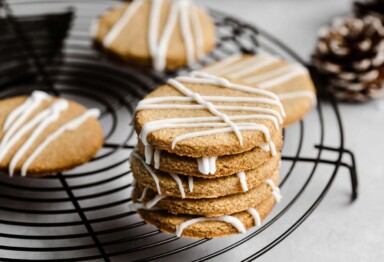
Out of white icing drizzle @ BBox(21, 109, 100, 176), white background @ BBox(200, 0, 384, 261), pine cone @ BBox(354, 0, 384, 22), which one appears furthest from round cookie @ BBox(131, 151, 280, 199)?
pine cone @ BBox(354, 0, 384, 22)

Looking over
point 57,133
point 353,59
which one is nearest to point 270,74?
point 353,59

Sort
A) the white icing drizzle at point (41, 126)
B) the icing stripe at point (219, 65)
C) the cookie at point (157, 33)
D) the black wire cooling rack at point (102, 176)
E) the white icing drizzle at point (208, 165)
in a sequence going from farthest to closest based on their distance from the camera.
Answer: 1. the cookie at point (157, 33)
2. the icing stripe at point (219, 65)
3. the white icing drizzle at point (41, 126)
4. the black wire cooling rack at point (102, 176)
5. the white icing drizzle at point (208, 165)

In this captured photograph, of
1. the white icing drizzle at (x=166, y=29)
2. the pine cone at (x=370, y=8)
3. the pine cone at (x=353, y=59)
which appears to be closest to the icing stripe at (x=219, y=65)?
the white icing drizzle at (x=166, y=29)

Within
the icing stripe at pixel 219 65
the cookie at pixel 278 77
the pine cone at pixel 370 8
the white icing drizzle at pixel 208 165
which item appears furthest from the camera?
the pine cone at pixel 370 8

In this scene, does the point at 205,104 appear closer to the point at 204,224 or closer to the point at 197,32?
the point at 204,224

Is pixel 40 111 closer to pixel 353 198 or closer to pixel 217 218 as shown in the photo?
pixel 217 218

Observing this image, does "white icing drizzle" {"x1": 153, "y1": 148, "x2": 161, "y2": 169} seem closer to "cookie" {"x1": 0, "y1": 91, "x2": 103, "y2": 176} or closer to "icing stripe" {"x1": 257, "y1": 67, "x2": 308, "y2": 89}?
"cookie" {"x1": 0, "y1": 91, "x2": 103, "y2": 176}

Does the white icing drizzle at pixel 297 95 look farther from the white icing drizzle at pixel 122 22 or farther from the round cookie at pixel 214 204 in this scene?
the white icing drizzle at pixel 122 22
